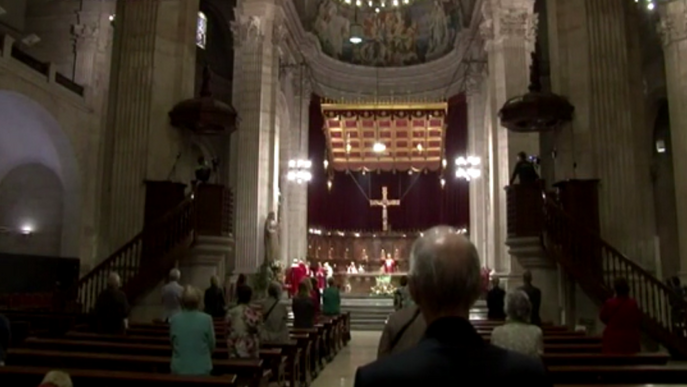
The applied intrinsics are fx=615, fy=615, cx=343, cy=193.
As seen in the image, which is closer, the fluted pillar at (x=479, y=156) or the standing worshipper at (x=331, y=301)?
the standing worshipper at (x=331, y=301)

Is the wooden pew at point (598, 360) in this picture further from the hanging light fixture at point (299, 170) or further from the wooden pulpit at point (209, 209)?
the hanging light fixture at point (299, 170)

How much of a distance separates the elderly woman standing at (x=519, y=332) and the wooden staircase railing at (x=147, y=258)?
671 centimetres

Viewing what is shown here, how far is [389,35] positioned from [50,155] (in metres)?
17.0

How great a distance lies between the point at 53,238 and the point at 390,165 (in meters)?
14.9

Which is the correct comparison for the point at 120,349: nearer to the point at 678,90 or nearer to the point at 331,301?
the point at 331,301

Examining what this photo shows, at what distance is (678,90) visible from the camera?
44.2ft

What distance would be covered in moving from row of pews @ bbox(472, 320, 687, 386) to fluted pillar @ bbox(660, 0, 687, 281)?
7.70m

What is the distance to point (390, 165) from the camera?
2852 cm

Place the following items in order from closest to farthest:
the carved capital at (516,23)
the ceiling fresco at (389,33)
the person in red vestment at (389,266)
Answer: the carved capital at (516,23) < the person in red vestment at (389,266) < the ceiling fresco at (389,33)

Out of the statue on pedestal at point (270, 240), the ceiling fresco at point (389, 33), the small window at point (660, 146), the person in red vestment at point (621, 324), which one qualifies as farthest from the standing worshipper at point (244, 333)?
the ceiling fresco at point (389, 33)

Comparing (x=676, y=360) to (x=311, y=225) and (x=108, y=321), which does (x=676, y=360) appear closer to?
(x=108, y=321)

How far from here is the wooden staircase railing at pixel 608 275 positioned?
27.6 ft

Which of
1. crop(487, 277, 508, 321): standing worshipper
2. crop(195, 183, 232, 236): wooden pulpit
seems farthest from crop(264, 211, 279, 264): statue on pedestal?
crop(487, 277, 508, 321): standing worshipper

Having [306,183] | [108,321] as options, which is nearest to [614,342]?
[108,321]
